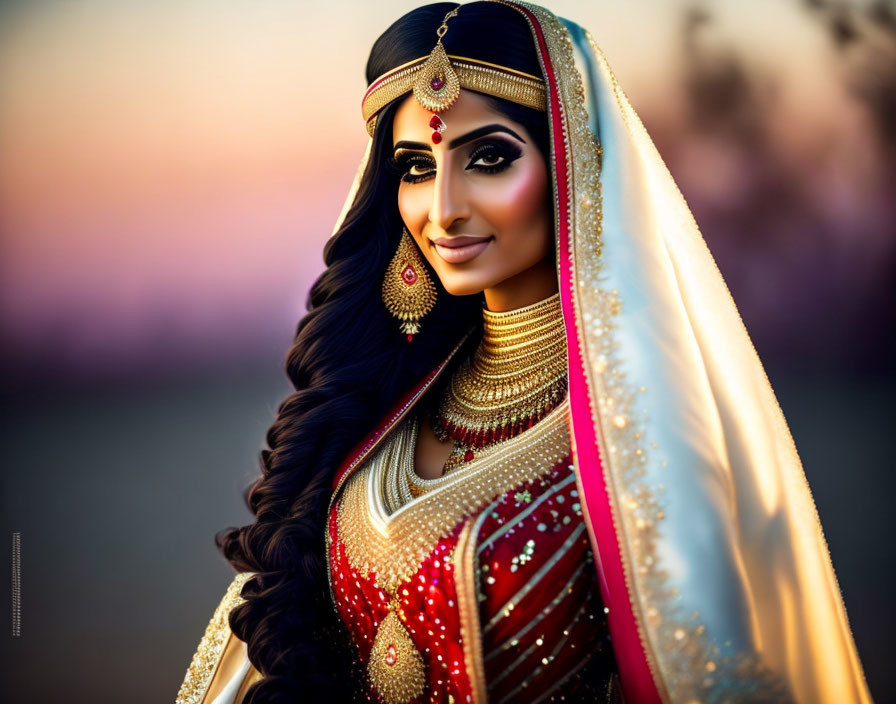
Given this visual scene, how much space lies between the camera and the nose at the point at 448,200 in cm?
145

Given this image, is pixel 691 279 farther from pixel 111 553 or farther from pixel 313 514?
pixel 111 553

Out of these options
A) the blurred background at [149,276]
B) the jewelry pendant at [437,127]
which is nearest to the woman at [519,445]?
the jewelry pendant at [437,127]

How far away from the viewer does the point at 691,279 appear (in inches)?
54.6

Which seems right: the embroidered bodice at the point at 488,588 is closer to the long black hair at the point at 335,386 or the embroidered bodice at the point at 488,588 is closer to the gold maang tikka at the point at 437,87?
the long black hair at the point at 335,386

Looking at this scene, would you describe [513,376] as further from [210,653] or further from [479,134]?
[210,653]

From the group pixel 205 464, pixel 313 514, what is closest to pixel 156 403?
pixel 205 464

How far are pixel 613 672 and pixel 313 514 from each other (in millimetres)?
613

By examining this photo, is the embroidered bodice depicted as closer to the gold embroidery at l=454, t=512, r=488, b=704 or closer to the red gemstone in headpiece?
the gold embroidery at l=454, t=512, r=488, b=704

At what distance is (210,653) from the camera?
68.2 inches

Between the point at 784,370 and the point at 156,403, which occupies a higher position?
the point at 156,403

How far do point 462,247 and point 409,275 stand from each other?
0.29m

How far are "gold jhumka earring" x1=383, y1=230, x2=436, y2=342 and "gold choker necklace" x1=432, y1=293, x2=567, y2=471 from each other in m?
0.15

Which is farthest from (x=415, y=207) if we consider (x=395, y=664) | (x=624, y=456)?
(x=395, y=664)

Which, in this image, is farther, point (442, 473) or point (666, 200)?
point (442, 473)
